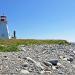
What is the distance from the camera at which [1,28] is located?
50.7 meters

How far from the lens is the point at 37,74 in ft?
48.8

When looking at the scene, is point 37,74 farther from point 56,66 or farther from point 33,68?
point 56,66

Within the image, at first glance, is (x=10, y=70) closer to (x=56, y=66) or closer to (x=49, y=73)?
(x=49, y=73)

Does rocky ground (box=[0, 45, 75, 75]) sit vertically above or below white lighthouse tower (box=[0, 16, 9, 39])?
below

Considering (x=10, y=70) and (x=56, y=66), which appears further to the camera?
(x=56, y=66)

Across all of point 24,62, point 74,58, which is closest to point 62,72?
point 24,62

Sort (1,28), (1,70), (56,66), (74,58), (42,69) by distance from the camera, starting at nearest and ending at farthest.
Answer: (1,70) → (42,69) → (56,66) → (74,58) → (1,28)

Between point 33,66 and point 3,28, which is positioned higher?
point 3,28

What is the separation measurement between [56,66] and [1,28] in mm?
34498

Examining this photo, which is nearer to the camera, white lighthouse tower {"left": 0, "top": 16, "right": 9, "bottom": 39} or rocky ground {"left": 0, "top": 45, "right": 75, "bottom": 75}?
rocky ground {"left": 0, "top": 45, "right": 75, "bottom": 75}

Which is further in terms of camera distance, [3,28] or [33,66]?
[3,28]

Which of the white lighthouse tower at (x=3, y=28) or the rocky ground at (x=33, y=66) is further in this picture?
the white lighthouse tower at (x=3, y=28)

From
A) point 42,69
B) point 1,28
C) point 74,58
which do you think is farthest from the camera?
point 1,28

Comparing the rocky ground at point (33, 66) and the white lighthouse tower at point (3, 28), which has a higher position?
the white lighthouse tower at point (3, 28)
